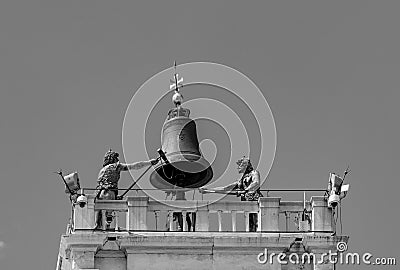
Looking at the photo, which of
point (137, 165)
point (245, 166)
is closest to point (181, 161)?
point (137, 165)

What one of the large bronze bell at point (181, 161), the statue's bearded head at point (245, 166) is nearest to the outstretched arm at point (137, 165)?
the large bronze bell at point (181, 161)

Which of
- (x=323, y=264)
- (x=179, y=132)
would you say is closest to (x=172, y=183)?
(x=179, y=132)

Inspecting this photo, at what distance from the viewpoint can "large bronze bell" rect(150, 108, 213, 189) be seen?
170ft

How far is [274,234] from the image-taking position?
49.5 metres

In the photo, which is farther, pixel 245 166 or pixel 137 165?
pixel 245 166

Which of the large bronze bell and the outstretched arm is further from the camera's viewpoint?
the large bronze bell

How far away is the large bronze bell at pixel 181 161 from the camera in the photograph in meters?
51.9

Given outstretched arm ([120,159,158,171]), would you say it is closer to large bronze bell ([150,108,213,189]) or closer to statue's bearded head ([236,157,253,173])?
large bronze bell ([150,108,213,189])

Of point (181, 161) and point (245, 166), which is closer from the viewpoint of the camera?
point (181, 161)

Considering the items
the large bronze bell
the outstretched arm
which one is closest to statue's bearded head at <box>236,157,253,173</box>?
the large bronze bell

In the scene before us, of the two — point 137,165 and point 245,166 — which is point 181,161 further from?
point 245,166

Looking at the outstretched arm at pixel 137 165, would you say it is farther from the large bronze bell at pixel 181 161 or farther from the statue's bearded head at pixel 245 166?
the statue's bearded head at pixel 245 166

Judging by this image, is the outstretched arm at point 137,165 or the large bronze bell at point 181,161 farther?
the large bronze bell at point 181,161

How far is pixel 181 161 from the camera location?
170 ft
